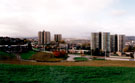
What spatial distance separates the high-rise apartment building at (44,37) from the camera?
4231mm

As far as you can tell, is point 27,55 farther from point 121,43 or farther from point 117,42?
point 121,43

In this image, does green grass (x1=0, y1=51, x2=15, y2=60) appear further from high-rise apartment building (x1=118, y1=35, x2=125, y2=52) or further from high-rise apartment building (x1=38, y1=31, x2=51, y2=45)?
high-rise apartment building (x1=118, y1=35, x2=125, y2=52)

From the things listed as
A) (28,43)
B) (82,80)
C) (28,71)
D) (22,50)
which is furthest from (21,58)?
(82,80)

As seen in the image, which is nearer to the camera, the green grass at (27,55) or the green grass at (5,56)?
the green grass at (5,56)

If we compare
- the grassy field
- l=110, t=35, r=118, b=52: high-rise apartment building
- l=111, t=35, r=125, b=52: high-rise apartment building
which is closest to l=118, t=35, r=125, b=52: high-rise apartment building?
l=111, t=35, r=125, b=52: high-rise apartment building

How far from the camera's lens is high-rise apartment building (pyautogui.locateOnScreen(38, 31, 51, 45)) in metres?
4.23

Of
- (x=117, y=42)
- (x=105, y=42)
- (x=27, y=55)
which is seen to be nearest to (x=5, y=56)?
(x=27, y=55)

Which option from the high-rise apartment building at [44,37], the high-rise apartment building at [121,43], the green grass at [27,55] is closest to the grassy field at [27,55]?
the green grass at [27,55]

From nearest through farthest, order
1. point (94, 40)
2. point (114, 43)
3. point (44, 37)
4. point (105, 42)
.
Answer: point (44, 37)
point (114, 43)
point (105, 42)
point (94, 40)

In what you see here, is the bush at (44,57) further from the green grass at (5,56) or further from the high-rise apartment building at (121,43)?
the high-rise apartment building at (121,43)

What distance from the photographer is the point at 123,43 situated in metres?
7.69

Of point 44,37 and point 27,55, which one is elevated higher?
point 44,37

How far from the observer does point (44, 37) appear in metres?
4.45

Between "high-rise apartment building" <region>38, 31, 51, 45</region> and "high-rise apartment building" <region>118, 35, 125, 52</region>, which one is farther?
"high-rise apartment building" <region>118, 35, 125, 52</region>
